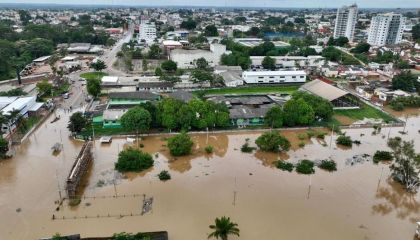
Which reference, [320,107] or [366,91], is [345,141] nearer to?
[320,107]

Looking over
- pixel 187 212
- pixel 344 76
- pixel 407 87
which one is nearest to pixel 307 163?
pixel 187 212

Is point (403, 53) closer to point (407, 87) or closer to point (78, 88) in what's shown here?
point (407, 87)

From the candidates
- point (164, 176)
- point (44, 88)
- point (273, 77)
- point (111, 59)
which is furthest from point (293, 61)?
point (164, 176)

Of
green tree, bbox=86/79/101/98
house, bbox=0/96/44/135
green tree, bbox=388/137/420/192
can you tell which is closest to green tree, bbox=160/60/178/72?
green tree, bbox=86/79/101/98

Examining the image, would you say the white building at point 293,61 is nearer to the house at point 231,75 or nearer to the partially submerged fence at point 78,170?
the house at point 231,75

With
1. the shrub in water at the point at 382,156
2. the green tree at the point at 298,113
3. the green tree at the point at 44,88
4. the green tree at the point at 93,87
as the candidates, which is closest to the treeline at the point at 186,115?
the green tree at the point at 298,113

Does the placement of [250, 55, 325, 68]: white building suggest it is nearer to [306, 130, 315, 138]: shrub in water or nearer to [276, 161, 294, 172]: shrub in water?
[306, 130, 315, 138]: shrub in water

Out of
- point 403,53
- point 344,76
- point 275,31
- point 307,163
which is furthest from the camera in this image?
point 275,31
